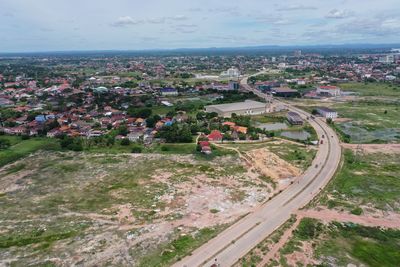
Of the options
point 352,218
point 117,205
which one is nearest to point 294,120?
point 352,218

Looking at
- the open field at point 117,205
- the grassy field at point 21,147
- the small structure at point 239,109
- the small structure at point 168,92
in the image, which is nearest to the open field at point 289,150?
the open field at point 117,205

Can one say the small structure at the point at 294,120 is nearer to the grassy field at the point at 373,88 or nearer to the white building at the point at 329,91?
the white building at the point at 329,91

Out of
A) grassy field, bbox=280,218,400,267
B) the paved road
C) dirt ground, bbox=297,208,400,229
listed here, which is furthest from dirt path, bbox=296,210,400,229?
the paved road

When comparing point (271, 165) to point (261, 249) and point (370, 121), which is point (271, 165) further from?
point (370, 121)

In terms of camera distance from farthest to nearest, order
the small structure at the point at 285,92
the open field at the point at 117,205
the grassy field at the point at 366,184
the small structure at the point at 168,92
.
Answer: the small structure at the point at 168,92 → the small structure at the point at 285,92 → the grassy field at the point at 366,184 → the open field at the point at 117,205

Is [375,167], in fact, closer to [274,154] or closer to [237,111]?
[274,154]
